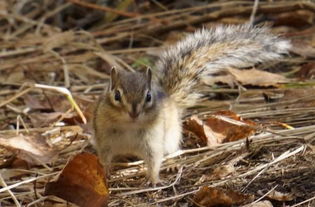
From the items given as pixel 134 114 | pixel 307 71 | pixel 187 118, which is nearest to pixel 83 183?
pixel 134 114

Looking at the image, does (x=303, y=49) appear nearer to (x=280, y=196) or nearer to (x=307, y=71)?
(x=307, y=71)

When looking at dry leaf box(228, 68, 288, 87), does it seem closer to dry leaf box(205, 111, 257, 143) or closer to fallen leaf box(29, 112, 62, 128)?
dry leaf box(205, 111, 257, 143)

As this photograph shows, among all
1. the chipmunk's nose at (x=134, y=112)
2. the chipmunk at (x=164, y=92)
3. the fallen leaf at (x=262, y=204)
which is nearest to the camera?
the fallen leaf at (x=262, y=204)

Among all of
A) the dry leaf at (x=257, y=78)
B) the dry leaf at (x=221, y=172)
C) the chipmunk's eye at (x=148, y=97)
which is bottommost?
the dry leaf at (x=221, y=172)

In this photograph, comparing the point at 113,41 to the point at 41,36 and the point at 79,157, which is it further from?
the point at 79,157

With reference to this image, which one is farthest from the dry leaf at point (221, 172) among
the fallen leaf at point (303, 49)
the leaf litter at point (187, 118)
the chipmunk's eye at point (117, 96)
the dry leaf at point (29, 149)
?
the fallen leaf at point (303, 49)

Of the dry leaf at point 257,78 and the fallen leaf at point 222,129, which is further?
the dry leaf at point 257,78

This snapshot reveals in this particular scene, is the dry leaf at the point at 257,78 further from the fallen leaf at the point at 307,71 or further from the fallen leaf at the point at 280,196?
the fallen leaf at the point at 280,196
